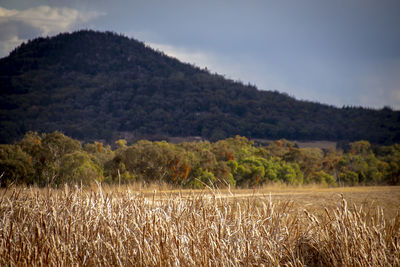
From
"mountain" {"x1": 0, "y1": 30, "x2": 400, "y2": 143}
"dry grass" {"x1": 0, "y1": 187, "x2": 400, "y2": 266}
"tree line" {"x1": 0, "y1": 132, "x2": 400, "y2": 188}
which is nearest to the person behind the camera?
"dry grass" {"x1": 0, "y1": 187, "x2": 400, "y2": 266}

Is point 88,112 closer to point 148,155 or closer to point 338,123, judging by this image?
point 338,123

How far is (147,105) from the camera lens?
223 ft

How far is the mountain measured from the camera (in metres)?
57.4

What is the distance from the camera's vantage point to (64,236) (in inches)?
199

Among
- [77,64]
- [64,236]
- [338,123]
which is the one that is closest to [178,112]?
[338,123]

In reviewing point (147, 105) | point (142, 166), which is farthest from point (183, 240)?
→ point (147, 105)

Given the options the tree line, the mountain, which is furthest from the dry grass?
A: the mountain

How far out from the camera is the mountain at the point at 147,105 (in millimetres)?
57438

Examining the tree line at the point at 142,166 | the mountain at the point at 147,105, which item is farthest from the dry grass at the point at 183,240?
the mountain at the point at 147,105

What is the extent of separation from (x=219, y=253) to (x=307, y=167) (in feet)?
77.0

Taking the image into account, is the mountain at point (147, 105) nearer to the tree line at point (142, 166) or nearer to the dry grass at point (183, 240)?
the tree line at point (142, 166)

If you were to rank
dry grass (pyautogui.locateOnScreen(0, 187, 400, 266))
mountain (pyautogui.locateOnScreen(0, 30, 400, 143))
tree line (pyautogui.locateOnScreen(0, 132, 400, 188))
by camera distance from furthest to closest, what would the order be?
mountain (pyautogui.locateOnScreen(0, 30, 400, 143)) < tree line (pyautogui.locateOnScreen(0, 132, 400, 188)) < dry grass (pyautogui.locateOnScreen(0, 187, 400, 266))

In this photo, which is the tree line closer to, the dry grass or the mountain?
the dry grass

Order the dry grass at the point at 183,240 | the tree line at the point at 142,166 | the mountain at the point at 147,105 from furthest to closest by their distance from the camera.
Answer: the mountain at the point at 147,105 → the tree line at the point at 142,166 → the dry grass at the point at 183,240
